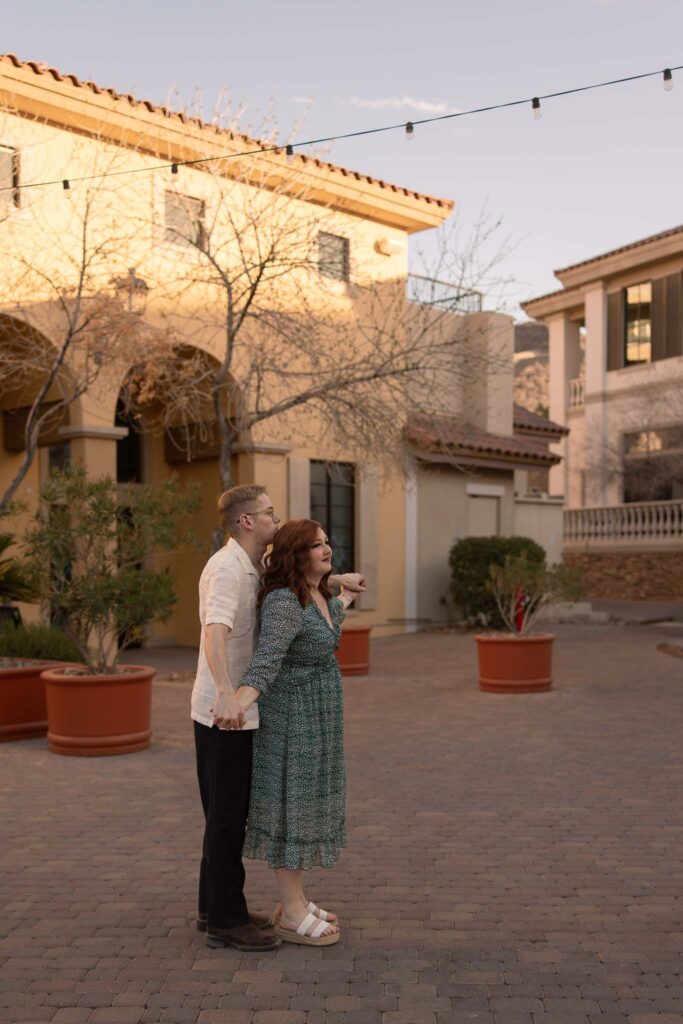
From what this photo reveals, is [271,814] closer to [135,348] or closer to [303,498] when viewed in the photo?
[135,348]

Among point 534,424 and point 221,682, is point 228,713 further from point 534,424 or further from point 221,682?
point 534,424

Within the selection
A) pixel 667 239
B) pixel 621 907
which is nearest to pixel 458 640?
pixel 621 907

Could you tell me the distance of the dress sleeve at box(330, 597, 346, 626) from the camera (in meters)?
4.09

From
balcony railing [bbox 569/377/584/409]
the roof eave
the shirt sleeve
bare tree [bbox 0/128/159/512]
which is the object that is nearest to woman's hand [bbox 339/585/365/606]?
the shirt sleeve

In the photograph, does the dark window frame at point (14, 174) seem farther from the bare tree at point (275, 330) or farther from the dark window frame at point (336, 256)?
the dark window frame at point (336, 256)

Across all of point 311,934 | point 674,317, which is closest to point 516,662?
point 311,934

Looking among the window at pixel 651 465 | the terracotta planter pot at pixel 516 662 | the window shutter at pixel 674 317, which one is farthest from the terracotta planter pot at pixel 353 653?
the window shutter at pixel 674 317

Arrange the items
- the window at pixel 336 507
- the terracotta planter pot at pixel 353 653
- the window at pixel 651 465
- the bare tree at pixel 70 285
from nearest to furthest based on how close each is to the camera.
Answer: the bare tree at pixel 70 285 → the terracotta planter pot at pixel 353 653 → the window at pixel 336 507 → the window at pixel 651 465

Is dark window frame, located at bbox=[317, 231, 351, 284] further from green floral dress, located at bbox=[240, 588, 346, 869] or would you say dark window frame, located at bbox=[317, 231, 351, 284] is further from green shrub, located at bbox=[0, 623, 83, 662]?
green floral dress, located at bbox=[240, 588, 346, 869]

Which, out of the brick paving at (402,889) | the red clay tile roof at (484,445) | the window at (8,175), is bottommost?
the brick paving at (402,889)

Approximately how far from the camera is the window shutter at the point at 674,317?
85.9 ft

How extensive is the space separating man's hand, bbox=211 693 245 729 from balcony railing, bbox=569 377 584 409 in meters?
27.2

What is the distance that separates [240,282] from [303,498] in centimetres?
371

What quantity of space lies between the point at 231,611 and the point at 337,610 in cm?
49
